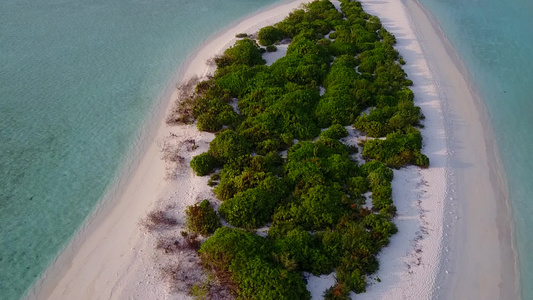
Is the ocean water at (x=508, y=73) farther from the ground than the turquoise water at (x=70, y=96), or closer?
closer

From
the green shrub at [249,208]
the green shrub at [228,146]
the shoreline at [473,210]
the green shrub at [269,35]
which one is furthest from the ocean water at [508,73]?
the green shrub at [269,35]

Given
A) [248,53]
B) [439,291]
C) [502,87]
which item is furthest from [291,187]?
[502,87]

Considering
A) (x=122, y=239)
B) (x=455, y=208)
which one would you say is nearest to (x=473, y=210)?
(x=455, y=208)

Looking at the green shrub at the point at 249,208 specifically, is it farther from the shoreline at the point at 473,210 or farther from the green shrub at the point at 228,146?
the shoreline at the point at 473,210

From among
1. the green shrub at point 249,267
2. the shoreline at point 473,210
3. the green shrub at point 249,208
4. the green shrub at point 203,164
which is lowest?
the shoreline at point 473,210

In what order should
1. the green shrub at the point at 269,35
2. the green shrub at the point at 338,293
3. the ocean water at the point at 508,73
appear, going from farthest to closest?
the green shrub at the point at 269,35
the ocean water at the point at 508,73
the green shrub at the point at 338,293

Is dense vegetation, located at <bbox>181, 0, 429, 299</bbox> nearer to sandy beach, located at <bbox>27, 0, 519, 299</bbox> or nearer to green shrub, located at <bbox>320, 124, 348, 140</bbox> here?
green shrub, located at <bbox>320, 124, 348, 140</bbox>

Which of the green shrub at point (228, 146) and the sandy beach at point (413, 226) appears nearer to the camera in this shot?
the sandy beach at point (413, 226)
